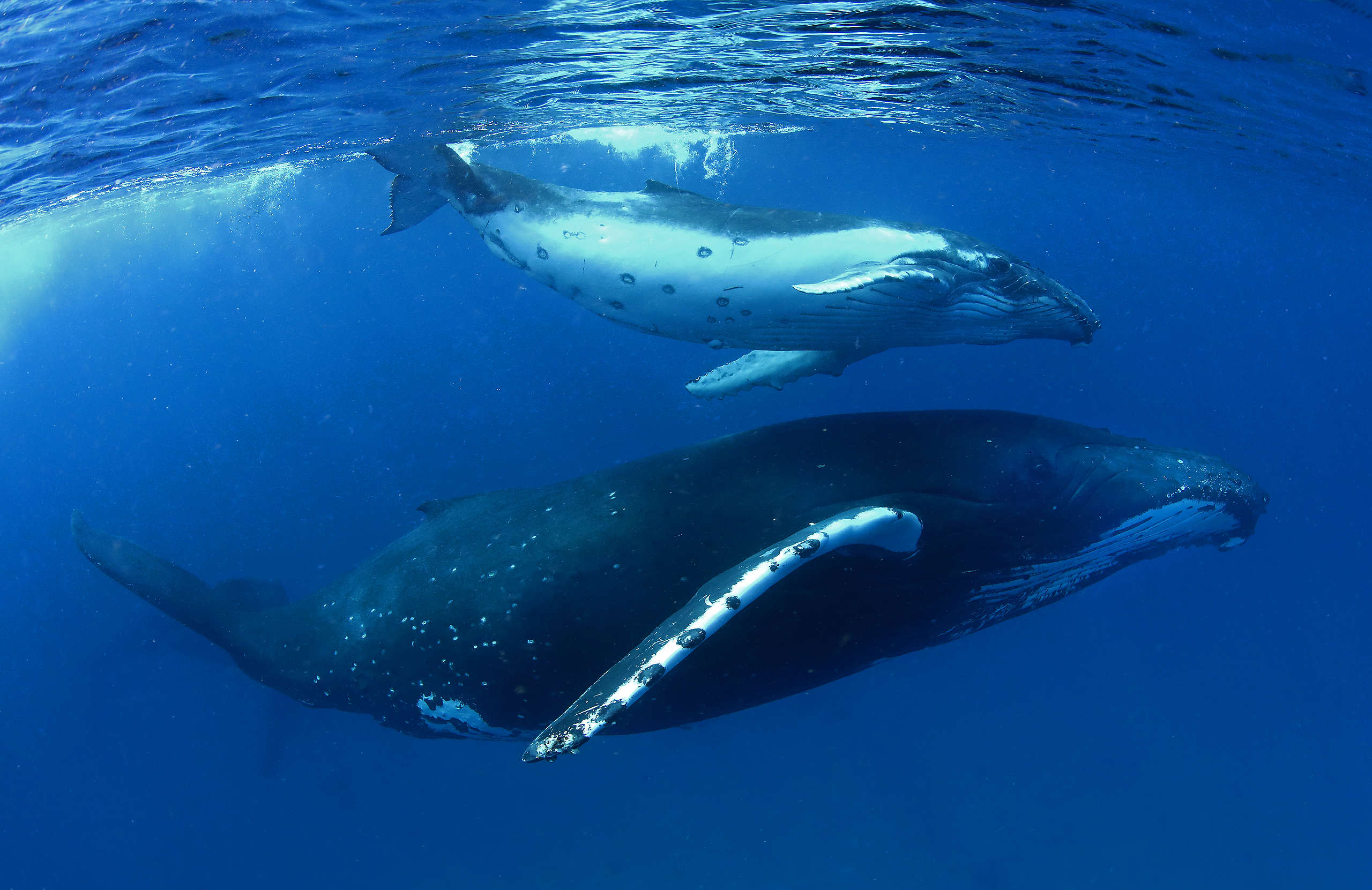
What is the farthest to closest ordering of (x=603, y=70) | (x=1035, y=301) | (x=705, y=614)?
1. (x=603, y=70)
2. (x=1035, y=301)
3. (x=705, y=614)

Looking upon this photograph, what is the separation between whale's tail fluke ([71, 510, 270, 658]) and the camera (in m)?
8.28

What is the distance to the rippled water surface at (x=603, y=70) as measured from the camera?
8.38m

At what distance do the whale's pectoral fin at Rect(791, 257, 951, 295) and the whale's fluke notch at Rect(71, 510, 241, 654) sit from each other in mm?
7966

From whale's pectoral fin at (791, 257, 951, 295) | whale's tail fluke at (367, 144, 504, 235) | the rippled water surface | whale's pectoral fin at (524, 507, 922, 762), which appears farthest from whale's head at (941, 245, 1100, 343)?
the rippled water surface

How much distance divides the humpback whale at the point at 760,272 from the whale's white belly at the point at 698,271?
12mm

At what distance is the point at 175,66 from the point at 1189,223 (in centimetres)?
6114

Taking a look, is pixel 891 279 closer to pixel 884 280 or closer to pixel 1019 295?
pixel 884 280

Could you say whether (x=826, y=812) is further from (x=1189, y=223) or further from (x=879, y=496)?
(x=1189, y=223)

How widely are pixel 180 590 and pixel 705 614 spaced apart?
8.40 meters

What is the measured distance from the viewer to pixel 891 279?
17.4 ft

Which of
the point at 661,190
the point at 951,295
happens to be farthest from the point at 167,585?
the point at 951,295

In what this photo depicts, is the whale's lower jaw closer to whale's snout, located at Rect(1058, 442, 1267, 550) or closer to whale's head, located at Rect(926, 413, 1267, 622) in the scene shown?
whale's head, located at Rect(926, 413, 1267, 622)

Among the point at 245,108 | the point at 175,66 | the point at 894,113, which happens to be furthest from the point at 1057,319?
the point at 894,113

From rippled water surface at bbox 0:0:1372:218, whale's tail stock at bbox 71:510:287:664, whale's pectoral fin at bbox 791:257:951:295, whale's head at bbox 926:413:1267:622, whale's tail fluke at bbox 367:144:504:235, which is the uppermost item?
rippled water surface at bbox 0:0:1372:218
